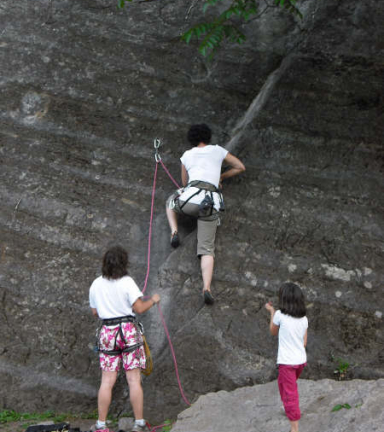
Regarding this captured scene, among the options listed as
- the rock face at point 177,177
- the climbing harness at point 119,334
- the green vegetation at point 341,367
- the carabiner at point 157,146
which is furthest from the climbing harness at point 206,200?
the green vegetation at point 341,367

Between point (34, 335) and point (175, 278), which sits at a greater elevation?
point (175, 278)

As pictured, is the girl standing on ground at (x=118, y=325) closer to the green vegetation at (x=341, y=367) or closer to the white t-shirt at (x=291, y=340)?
the white t-shirt at (x=291, y=340)

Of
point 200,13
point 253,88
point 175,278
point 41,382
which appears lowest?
point 41,382

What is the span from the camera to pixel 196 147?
18.7 ft

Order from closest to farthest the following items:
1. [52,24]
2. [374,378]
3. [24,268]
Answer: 1. [374,378]
2. [24,268]
3. [52,24]

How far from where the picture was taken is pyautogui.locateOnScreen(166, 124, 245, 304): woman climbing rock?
5.38 metres

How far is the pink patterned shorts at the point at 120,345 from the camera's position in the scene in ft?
14.5

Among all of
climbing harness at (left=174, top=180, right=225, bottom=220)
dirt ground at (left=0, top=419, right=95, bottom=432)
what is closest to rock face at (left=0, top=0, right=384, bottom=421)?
dirt ground at (left=0, top=419, right=95, bottom=432)

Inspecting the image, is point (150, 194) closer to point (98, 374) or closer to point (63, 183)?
point (63, 183)

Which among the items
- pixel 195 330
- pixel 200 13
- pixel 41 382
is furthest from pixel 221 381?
pixel 200 13

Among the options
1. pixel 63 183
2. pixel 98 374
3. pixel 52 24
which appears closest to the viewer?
pixel 98 374

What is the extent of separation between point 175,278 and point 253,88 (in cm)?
287

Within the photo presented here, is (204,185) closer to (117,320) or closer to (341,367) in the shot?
(117,320)

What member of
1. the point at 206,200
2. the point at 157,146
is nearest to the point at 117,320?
the point at 206,200
